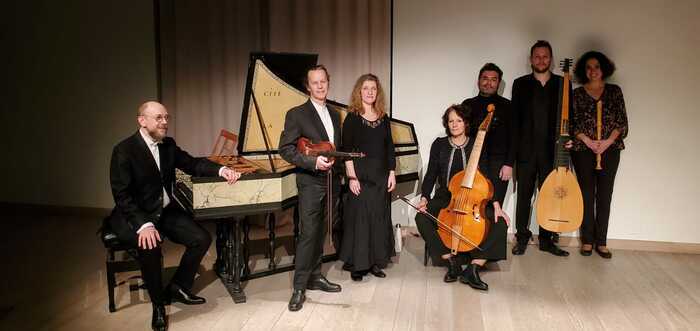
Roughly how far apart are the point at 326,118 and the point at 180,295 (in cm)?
127

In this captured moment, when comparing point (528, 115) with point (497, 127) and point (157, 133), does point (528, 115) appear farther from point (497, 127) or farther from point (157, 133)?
point (157, 133)

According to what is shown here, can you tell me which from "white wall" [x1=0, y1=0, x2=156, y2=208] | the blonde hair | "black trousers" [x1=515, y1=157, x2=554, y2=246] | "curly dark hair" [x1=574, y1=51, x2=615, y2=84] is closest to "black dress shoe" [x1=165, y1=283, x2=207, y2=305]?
the blonde hair

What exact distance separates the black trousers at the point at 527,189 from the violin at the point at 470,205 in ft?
2.62

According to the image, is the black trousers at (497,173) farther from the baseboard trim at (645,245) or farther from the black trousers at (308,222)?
the black trousers at (308,222)

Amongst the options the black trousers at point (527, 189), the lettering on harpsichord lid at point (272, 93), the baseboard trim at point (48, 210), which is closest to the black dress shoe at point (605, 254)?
the black trousers at point (527, 189)

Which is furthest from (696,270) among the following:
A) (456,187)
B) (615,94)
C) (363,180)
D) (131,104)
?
(131,104)

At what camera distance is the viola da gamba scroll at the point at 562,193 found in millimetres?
3709

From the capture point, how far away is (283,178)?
297 centimetres

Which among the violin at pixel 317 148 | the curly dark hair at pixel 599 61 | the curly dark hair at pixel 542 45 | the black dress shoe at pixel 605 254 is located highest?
the curly dark hair at pixel 542 45

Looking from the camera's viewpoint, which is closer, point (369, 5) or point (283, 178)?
point (283, 178)

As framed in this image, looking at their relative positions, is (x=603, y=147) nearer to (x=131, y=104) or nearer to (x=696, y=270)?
(x=696, y=270)

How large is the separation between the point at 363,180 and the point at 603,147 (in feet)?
5.67

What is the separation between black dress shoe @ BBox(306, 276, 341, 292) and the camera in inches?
128

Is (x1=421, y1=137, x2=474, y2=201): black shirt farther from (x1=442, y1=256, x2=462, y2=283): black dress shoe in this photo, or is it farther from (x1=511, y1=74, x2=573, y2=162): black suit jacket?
(x1=511, y1=74, x2=573, y2=162): black suit jacket
